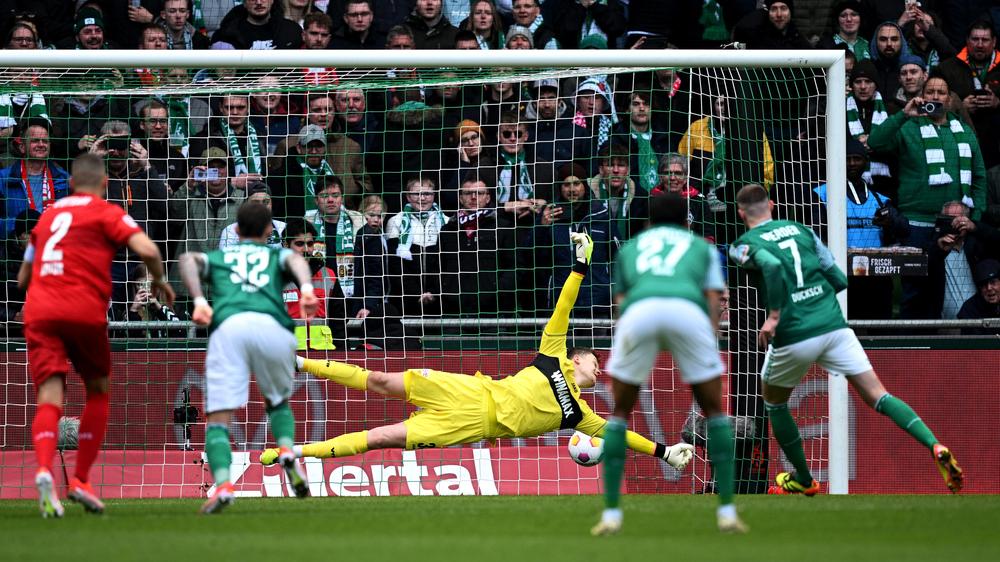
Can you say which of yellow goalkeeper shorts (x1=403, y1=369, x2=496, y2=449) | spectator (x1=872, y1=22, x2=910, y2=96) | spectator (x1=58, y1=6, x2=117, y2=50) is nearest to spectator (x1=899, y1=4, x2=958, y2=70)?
spectator (x1=872, y1=22, x2=910, y2=96)

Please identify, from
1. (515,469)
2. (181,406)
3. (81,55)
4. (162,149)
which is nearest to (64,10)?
(162,149)

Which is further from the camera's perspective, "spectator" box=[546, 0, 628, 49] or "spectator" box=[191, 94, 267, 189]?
"spectator" box=[546, 0, 628, 49]

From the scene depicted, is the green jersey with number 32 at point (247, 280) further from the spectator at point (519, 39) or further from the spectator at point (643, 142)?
the spectator at point (519, 39)

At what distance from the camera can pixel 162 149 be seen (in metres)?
13.4

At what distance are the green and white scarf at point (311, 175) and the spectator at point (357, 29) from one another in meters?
2.12

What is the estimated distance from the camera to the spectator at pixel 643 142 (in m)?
13.1

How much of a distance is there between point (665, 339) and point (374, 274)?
6.39 metres

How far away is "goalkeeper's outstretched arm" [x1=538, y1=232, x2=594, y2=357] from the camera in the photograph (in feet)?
36.6

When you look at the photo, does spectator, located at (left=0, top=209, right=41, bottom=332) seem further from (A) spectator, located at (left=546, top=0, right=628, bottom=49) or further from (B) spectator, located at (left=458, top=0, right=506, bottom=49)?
(A) spectator, located at (left=546, top=0, right=628, bottom=49)

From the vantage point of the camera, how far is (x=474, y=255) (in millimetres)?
13305

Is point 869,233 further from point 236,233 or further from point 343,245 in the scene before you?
point 236,233

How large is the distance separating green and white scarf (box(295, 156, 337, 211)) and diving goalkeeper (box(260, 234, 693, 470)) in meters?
2.42

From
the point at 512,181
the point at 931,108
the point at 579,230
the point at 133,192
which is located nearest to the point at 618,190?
the point at 579,230

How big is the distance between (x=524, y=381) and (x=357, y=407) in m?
2.36
